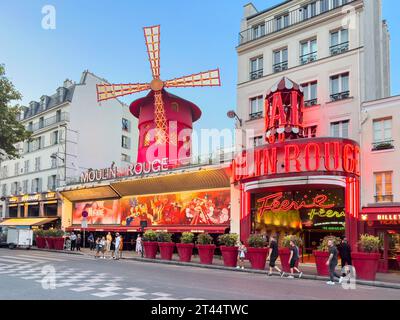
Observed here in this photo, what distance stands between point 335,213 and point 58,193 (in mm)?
22308

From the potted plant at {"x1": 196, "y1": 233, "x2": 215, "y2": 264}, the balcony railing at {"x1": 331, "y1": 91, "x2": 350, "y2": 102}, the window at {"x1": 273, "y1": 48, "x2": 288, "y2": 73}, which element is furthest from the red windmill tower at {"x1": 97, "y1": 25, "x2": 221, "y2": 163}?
the balcony railing at {"x1": 331, "y1": 91, "x2": 350, "y2": 102}

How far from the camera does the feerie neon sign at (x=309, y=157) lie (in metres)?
17.3

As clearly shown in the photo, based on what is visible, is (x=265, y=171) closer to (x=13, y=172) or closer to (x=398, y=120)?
(x=398, y=120)

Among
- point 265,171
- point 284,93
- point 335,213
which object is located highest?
point 284,93

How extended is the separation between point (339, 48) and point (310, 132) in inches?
155

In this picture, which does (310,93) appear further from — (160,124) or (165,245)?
(160,124)

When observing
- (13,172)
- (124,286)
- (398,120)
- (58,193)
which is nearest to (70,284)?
(124,286)

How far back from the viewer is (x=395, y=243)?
16.9m

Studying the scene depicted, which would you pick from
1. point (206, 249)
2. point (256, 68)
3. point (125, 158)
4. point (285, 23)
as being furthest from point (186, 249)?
point (125, 158)

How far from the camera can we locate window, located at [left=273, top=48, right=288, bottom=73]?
2173 cm

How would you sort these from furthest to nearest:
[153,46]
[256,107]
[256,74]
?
[153,46] → [256,74] → [256,107]

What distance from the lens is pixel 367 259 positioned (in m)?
13.7

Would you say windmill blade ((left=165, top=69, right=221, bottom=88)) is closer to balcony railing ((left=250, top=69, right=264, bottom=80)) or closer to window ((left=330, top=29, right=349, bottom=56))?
balcony railing ((left=250, top=69, right=264, bottom=80))
